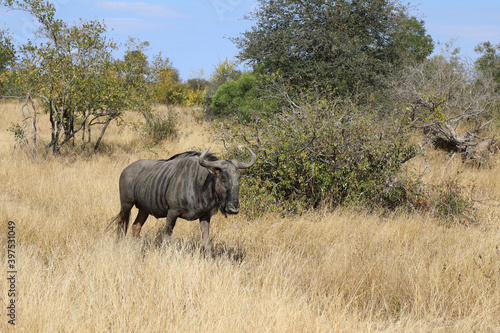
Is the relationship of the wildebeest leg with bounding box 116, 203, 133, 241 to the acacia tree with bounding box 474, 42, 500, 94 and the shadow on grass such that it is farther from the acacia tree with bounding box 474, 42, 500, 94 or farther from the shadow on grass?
the acacia tree with bounding box 474, 42, 500, 94

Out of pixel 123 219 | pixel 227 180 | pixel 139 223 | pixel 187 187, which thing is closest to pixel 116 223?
pixel 123 219

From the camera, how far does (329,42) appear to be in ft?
46.7

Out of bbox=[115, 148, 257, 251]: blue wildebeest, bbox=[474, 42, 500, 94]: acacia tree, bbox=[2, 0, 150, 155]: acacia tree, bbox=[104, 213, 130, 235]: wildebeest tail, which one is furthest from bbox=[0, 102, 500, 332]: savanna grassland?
bbox=[474, 42, 500, 94]: acacia tree

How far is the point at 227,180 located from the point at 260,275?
1.12 m

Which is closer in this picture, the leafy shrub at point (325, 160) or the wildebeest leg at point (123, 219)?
the wildebeest leg at point (123, 219)

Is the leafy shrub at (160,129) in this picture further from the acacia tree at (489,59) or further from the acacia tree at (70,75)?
the acacia tree at (489,59)

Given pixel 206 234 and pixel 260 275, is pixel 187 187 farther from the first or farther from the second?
pixel 260 275

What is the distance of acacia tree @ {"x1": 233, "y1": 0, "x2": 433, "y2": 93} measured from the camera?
14.2 m

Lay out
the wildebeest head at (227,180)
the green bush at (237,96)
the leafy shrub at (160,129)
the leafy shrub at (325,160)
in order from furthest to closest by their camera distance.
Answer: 1. the green bush at (237,96)
2. the leafy shrub at (160,129)
3. the leafy shrub at (325,160)
4. the wildebeest head at (227,180)

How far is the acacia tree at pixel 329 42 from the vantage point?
14219mm

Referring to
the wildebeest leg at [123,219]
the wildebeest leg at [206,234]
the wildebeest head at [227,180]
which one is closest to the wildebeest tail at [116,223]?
the wildebeest leg at [123,219]

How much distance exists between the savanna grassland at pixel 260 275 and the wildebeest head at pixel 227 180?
643 mm

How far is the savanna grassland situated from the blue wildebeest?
40cm

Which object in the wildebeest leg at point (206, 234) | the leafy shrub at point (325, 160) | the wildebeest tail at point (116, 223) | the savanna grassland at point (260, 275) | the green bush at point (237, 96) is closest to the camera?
the savanna grassland at point (260, 275)
